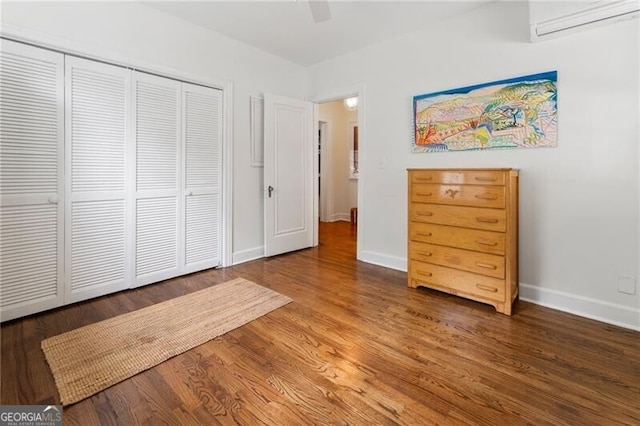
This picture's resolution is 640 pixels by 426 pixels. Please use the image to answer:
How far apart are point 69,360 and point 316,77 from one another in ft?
12.8

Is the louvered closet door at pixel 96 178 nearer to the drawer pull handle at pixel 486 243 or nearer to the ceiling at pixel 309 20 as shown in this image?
the ceiling at pixel 309 20

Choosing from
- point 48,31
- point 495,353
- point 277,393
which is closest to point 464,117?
point 495,353

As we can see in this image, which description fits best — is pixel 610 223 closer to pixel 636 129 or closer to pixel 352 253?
pixel 636 129

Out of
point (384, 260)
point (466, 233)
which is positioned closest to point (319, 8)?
point (466, 233)

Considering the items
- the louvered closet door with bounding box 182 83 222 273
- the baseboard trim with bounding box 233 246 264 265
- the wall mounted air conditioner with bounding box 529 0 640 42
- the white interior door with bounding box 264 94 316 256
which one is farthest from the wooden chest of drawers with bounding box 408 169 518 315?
the louvered closet door with bounding box 182 83 222 273

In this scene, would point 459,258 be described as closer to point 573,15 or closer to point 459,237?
point 459,237

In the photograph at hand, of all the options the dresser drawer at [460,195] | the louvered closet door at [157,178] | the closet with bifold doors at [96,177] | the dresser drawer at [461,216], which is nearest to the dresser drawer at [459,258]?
the dresser drawer at [461,216]

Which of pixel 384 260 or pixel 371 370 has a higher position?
pixel 384 260

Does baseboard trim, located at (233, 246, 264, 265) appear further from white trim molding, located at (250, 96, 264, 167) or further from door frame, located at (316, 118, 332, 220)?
door frame, located at (316, 118, 332, 220)

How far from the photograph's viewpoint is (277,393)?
1.45 m

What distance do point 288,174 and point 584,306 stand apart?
3.19 m

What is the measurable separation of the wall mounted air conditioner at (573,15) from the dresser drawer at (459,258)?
1.71 meters

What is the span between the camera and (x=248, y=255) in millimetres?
3691

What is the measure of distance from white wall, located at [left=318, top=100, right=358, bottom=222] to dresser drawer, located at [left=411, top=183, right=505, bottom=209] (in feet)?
13.5
